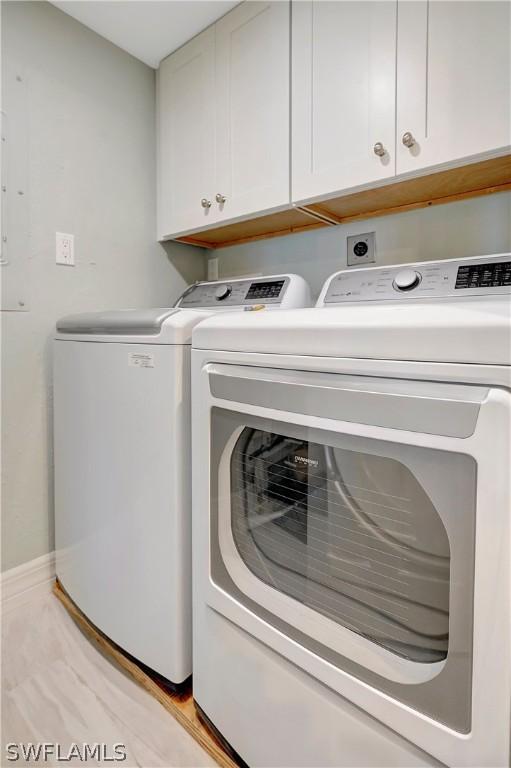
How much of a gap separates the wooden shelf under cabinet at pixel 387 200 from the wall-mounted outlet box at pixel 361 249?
2.9 inches

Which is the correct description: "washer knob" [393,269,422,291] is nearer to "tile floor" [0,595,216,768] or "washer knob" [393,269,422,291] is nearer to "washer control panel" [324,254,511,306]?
"washer control panel" [324,254,511,306]

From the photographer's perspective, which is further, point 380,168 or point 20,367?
point 20,367

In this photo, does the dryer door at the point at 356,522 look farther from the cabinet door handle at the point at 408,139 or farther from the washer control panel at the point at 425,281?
the cabinet door handle at the point at 408,139

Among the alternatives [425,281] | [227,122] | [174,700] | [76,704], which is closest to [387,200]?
[425,281]

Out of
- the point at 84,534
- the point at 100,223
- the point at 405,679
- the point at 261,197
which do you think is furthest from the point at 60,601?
the point at 261,197

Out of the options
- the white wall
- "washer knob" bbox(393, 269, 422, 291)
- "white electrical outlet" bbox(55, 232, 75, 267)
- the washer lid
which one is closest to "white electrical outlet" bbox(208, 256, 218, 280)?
the white wall

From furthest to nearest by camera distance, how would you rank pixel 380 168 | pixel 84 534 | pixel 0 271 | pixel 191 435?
pixel 0 271, pixel 84 534, pixel 380 168, pixel 191 435

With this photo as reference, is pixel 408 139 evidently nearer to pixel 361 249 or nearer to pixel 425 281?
pixel 425 281

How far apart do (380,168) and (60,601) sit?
184 cm

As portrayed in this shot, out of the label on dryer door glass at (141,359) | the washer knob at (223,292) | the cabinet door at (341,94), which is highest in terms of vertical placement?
the cabinet door at (341,94)

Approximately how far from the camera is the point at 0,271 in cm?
141

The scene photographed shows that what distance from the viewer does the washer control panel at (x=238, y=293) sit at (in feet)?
4.82

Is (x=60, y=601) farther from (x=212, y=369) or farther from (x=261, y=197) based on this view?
Answer: (x=261, y=197)

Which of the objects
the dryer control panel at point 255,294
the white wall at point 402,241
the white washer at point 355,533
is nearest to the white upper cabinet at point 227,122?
the dryer control panel at point 255,294
